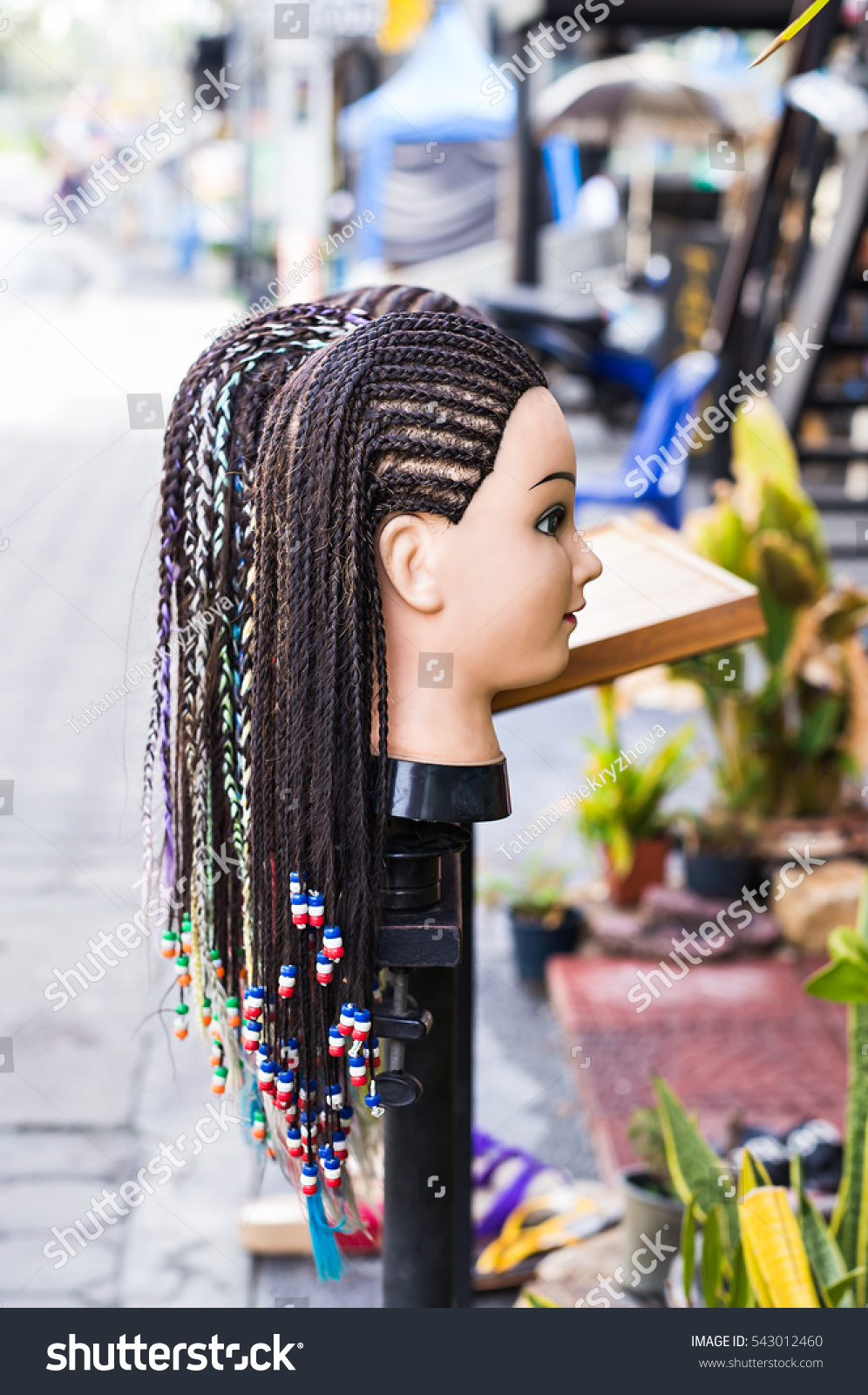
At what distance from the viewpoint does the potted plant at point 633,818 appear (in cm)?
397

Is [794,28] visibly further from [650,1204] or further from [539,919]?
[539,919]

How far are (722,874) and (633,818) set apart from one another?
309 millimetres

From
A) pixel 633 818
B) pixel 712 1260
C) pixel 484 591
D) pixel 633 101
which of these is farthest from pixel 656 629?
pixel 633 101

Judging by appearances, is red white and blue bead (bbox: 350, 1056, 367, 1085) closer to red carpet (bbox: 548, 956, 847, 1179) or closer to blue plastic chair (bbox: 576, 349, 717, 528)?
red carpet (bbox: 548, 956, 847, 1179)

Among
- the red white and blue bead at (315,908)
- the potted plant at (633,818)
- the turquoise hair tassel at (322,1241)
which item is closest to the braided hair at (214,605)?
the red white and blue bead at (315,908)

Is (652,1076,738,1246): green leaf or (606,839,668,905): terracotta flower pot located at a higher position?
(606,839,668,905): terracotta flower pot

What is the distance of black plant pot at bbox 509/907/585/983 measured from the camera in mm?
3740

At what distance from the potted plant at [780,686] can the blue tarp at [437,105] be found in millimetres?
8251

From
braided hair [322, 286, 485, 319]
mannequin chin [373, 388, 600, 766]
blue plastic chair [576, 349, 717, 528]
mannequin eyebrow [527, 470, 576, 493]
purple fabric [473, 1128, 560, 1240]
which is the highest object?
blue plastic chair [576, 349, 717, 528]

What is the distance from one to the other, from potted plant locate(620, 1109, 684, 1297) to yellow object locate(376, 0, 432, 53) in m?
11.2

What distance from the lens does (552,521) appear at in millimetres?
1293

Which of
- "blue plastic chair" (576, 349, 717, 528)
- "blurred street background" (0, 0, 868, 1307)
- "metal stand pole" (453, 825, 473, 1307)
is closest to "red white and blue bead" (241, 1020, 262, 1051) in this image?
"blurred street background" (0, 0, 868, 1307)

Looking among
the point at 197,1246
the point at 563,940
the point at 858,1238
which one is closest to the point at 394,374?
the point at 858,1238

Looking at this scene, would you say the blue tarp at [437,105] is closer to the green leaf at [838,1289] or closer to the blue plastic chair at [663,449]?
the blue plastic chair at [663,449]
